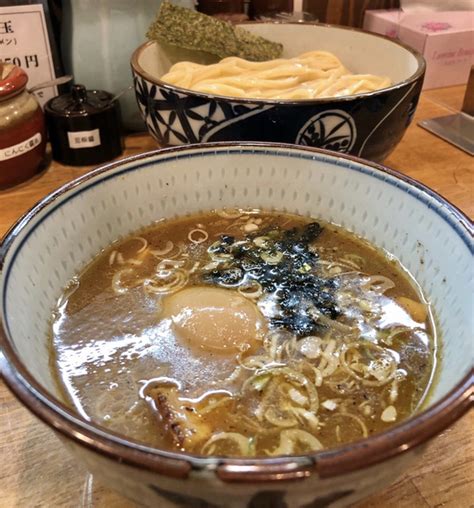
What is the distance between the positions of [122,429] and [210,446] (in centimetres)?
13

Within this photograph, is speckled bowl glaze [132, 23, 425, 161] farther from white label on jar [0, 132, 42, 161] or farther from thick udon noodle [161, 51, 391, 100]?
white label on jar [0, 132, 42, 161]

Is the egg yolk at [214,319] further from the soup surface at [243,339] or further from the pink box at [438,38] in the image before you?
the pink box at [438,38]

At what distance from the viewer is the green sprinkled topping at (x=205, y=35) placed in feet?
5.37

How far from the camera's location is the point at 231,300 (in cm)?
100

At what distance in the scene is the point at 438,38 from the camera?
2205 mm

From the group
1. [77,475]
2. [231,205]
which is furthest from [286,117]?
[77,475]

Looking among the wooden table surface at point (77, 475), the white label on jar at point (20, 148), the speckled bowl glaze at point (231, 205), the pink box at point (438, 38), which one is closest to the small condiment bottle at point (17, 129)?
the white label on jar at point (20, 148)

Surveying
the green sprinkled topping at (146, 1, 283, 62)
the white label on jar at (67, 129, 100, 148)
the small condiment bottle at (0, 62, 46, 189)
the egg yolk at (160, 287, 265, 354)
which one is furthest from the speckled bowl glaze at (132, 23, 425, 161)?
the egg yolk at (160, 287, 265, 354)

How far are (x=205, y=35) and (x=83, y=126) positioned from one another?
1.58ft

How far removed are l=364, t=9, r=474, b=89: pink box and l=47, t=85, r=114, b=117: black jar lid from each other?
4.38 feet

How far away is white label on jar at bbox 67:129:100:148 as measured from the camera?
1.64 meters

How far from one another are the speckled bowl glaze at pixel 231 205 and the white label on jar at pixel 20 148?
606 millimetres

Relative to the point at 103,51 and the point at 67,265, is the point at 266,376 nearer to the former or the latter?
the point at 67,265

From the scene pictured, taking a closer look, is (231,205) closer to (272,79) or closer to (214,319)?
(214,319)
